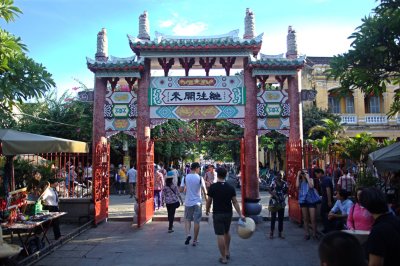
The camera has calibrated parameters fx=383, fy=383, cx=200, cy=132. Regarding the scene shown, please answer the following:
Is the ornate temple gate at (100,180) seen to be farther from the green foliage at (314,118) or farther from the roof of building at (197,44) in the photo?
the green foliage at (314,118)

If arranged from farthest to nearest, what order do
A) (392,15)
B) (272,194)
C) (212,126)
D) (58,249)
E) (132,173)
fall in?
(212,126)
(132,173)
(272,194)
(58,249)
(392,15)

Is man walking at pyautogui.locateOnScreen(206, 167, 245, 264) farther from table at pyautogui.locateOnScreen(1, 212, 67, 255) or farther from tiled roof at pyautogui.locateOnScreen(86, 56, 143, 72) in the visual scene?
tiled roof at pyautogui.locateOnScreen(86, 56, 143, 72)

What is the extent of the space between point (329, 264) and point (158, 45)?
956cm

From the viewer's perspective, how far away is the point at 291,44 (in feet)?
38.5

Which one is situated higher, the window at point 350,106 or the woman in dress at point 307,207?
the window at point 350,106

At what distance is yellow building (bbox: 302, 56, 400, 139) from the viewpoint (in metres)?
26.7

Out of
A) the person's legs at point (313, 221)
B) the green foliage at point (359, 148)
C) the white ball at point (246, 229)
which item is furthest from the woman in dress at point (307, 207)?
the green foliage at point (359, 148)

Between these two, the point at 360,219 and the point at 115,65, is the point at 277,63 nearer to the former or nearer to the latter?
the point at 115,65

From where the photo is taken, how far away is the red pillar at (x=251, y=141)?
36.8 ft

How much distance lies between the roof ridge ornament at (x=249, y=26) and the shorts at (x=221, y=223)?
6.49 m

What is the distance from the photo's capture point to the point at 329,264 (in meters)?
2.38

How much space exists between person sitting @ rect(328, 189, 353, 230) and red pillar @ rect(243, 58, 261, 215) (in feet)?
12.5

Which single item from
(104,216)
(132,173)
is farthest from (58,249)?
(132,173)

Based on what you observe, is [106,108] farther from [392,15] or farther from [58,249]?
[392,15]
